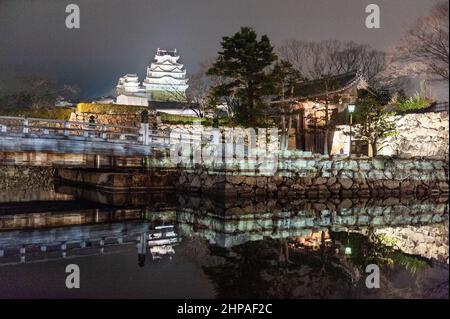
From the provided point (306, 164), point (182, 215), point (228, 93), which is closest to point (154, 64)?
point (228, 93)

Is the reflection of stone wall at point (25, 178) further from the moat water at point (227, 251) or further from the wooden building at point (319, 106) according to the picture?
the wooden building at point (319, 106)

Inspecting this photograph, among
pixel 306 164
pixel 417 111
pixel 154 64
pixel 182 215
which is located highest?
pixel 154 64

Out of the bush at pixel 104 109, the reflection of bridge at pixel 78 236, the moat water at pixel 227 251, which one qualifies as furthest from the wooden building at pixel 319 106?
the reflection of bridge at pixel 78 236

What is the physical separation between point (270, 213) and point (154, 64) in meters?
56.3

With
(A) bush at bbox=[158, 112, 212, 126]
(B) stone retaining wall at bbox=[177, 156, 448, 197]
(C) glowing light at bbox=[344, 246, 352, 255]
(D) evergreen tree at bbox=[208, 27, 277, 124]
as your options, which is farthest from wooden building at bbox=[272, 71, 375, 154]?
(C) glowing light at bbox=[344, 246, 352, 255]

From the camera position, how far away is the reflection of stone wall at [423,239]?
305 inches

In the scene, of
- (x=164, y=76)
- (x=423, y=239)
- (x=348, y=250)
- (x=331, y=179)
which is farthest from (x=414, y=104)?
(x=164, y=76)

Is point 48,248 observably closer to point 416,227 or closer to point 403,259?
point 403,259

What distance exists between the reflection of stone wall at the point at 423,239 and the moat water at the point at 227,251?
22mm

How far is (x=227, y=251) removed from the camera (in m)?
7.90

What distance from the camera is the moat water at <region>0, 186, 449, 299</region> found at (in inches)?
225

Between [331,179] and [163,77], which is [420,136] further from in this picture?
[163,77]

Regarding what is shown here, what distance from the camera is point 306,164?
18266 mm

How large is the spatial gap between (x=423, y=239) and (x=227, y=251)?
4.18 metres
